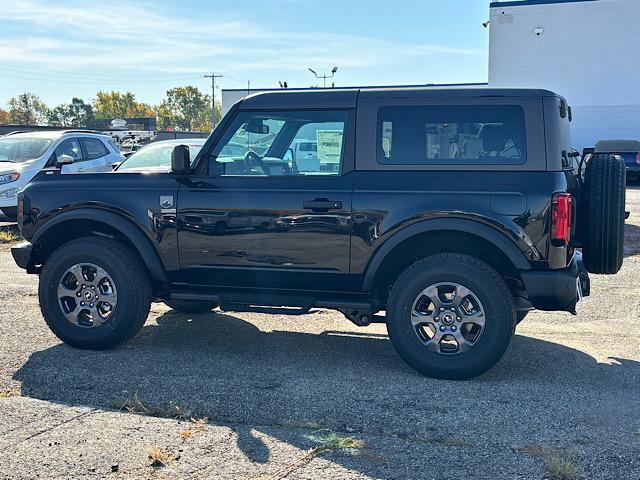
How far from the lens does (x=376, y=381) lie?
4883mm

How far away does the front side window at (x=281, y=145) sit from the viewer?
17.2 ft

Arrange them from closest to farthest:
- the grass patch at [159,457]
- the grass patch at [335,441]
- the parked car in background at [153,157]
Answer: the grass patch at [159,457], the grass patch at [335,441], the parked car in background at [153,157]

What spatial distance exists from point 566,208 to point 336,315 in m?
3.00

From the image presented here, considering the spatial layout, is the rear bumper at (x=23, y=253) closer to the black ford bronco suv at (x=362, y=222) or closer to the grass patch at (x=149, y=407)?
the black ford bronco suv at (x=362, y=222)

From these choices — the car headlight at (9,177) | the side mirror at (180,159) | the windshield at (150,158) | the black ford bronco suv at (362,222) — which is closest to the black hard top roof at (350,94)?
the black ford bronco suv at (362,222)

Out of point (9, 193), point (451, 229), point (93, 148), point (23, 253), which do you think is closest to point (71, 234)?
point (23, 253)

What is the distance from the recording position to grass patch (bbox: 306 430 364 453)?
3.75 meters

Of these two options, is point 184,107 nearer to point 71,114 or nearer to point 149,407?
point 71,114

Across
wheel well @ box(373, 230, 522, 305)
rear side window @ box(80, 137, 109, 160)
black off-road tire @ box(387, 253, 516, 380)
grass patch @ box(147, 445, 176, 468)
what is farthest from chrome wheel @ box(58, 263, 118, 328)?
rear side window @ box(80, 137, 109, 160)

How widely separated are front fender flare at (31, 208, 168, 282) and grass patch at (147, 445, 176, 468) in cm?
201

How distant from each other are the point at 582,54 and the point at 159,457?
26.4 m

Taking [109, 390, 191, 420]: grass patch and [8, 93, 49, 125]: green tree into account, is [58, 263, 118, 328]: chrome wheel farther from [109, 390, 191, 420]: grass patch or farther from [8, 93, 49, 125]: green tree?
[8, 93, 49, 125]: green tree

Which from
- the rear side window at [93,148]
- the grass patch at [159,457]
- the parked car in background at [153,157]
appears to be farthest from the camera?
the rear side window at [93,148]

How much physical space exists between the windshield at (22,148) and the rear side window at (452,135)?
9.89m
